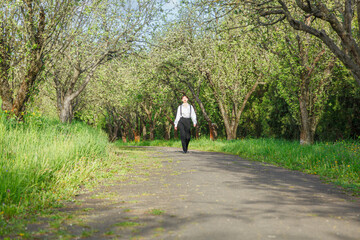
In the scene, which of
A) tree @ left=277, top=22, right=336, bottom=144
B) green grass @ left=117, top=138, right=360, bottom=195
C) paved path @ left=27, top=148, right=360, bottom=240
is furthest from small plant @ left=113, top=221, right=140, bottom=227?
tree @ left=277, top=22, right=336, bottom=144

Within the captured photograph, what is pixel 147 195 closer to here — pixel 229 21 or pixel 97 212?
pixel 97 212

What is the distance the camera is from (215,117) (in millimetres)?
32625

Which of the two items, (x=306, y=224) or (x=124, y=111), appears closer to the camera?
(x=306, y=224)

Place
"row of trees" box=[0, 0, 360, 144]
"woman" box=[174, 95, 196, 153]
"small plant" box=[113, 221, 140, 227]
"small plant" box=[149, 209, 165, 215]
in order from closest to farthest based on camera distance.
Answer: "small plant" box=[113, 221, 140, 227]
"small plant" box=[149, 209, 165, 215]
"row of trees" box=[0, 0, 360, 144]
"woman" box=[174, 95, 196, 153]

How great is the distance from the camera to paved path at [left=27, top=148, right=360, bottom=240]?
382cm

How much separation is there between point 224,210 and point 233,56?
62.5 feet

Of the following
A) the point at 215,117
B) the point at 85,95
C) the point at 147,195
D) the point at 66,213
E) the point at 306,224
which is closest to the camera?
the point at 306,224

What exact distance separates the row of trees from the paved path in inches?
168

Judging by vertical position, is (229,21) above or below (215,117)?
above

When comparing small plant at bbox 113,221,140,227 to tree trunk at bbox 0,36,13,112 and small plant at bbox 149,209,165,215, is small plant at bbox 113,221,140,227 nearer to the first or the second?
small plant at bbox 149,209,165,215

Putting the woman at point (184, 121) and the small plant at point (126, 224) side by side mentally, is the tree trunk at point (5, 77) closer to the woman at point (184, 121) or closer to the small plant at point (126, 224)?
the woman at point (184, 121)

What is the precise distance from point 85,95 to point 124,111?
4.35 m

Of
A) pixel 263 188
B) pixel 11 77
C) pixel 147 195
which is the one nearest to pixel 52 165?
pixel 147 195

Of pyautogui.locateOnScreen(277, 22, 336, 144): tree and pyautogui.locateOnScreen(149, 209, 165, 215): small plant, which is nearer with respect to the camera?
pyautogui.locateOnScreen(149, 209, 165, 215): small plant
